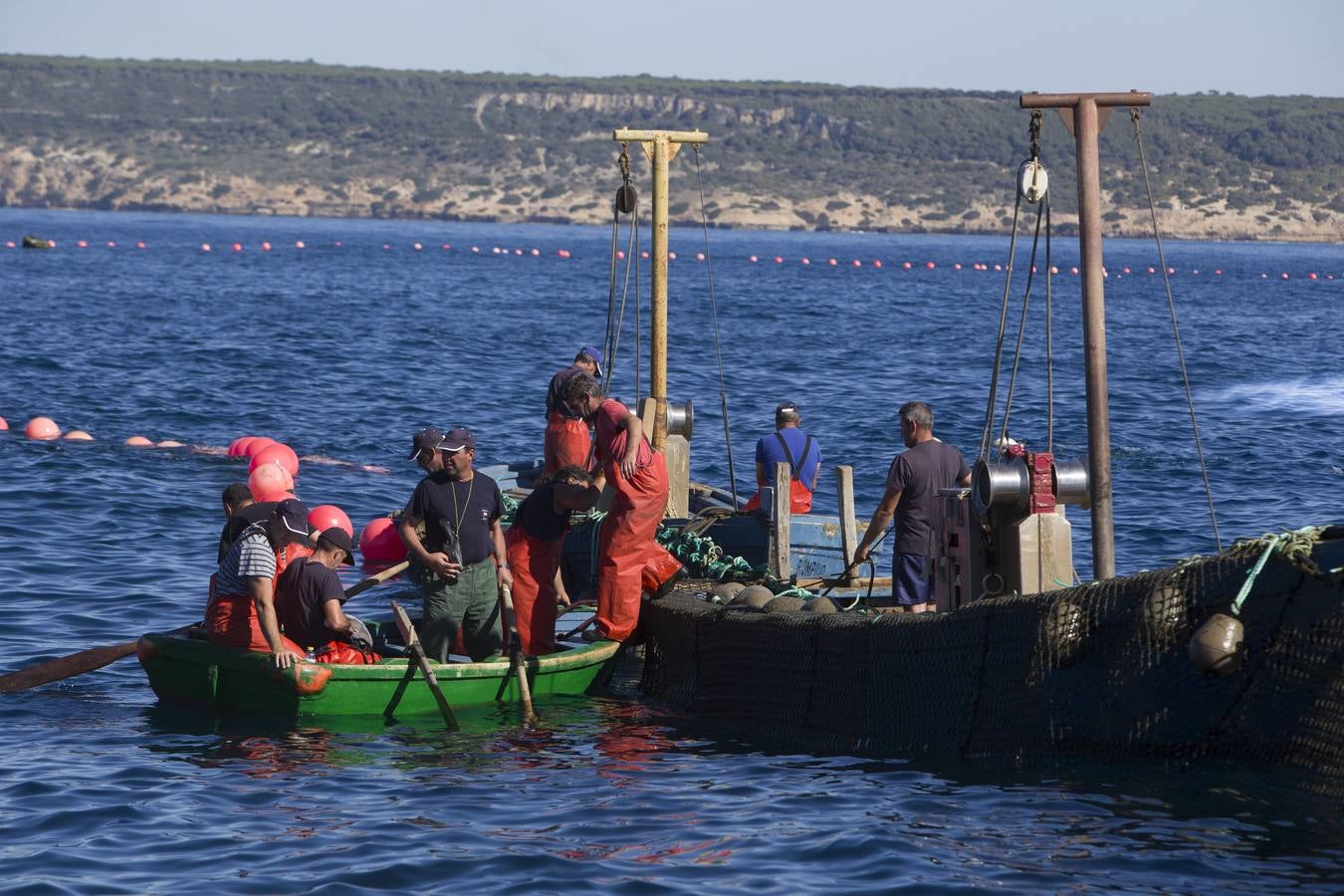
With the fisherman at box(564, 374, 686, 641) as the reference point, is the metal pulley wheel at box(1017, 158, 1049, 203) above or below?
above

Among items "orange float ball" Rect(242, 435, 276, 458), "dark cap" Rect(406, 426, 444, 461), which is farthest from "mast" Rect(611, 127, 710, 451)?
"orange float ball" Rect(242, 435, 276, 458)

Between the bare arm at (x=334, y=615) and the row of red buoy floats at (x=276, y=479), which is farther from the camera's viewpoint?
the row of red buoy floats at (x=276, y=479)

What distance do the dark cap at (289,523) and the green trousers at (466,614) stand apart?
1.26 m

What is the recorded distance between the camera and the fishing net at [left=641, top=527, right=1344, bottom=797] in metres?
9.16

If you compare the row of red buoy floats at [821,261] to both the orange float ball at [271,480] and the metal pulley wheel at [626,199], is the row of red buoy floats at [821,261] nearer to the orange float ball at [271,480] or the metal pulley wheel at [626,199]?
the metal pulley wheel at [626,199]

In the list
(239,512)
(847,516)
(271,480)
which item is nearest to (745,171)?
(271,480)

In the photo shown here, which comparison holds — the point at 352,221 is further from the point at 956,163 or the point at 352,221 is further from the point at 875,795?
the point at 875,795

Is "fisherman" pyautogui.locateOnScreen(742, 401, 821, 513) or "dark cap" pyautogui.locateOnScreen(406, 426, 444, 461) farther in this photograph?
"fisherman" pyautogui.locateOnScreen(742, 401, 821, 513)

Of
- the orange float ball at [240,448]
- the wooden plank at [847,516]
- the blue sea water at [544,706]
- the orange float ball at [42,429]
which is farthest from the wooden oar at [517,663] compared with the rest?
the orange float ball at [42,429]

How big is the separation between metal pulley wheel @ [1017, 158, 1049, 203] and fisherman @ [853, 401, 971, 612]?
5.36 feet

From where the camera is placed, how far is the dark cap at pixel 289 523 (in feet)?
36.7

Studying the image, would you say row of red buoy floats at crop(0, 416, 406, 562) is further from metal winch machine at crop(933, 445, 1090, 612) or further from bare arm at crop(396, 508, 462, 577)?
metal winch machine at crop(933, 445, 1090, 612)

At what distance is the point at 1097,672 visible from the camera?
980cm

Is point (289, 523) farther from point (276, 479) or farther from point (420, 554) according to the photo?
point (276, 479)
